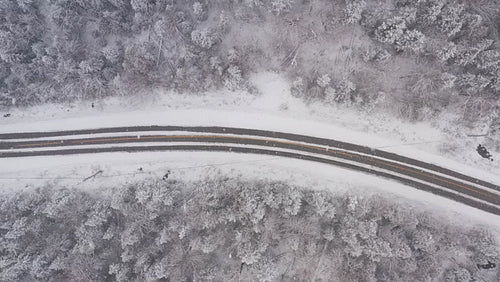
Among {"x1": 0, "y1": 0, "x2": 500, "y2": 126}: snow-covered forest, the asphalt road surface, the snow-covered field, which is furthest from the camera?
the snow-covered field

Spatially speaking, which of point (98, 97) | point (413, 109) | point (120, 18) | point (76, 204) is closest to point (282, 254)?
point (413, 109)

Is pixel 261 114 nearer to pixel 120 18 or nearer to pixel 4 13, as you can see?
pixel 120 18

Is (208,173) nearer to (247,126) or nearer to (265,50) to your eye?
(247,126)

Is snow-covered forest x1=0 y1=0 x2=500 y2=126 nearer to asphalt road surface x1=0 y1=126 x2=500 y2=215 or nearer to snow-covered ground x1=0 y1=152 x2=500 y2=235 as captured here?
asphalt road surface x1=0 y1=126 x2=500 y2=215

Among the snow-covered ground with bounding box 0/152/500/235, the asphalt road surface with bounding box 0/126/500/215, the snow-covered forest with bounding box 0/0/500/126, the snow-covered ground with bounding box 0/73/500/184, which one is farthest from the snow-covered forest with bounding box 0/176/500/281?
the snow-covered forest with bounding box 0/0/500/126

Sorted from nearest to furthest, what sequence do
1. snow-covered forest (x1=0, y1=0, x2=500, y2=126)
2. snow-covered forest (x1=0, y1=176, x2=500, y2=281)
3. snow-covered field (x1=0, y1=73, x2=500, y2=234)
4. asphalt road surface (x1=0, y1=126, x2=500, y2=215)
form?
1. snow-covered forest (x1=0, y1=0, x2=500, y2=126)
2. snow-covered forest (x1=0, y1=176, x2=500, y2=281)
3. asphalt road surface (x1=0, y1=126, x2=500, y2=215)
4. snow-covered field (x1=0, y1=73, x2=500, y2=234)

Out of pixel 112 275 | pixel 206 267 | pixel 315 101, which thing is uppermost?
pixel 315 101

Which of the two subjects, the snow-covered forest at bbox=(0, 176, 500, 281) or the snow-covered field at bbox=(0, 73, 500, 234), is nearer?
the snow-covered forest at bbox=(0, 176, 500, 281)
